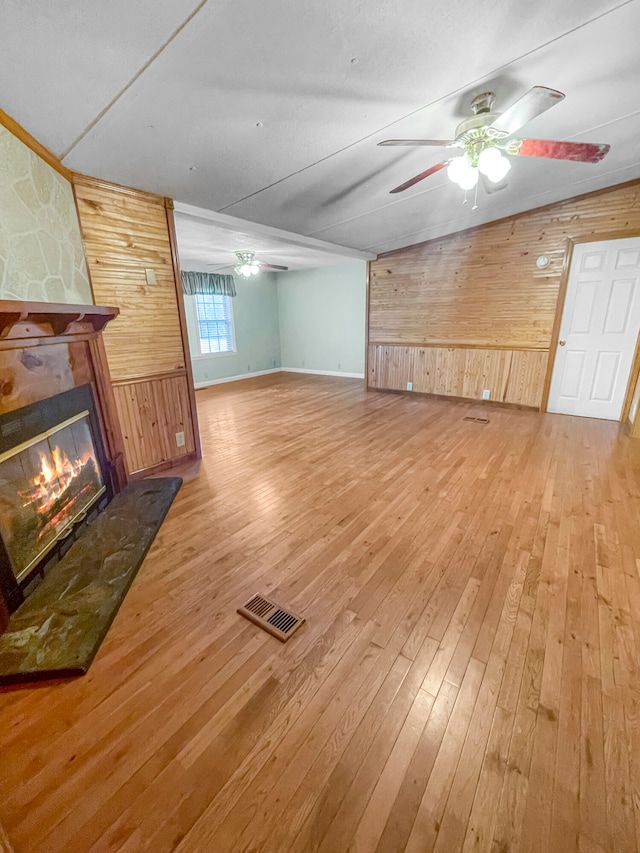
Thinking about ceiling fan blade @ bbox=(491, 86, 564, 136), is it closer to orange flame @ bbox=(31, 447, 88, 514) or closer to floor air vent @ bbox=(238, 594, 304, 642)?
floor air vent @ bbox=(238, 594, 304, 642)

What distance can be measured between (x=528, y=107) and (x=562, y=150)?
53 centimetres

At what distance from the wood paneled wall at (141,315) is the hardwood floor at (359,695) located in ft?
3.09

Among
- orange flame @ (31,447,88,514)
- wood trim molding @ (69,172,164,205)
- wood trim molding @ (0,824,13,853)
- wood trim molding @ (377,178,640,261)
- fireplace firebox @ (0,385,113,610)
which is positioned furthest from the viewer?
wood trim molding @ (377,178,640,261)

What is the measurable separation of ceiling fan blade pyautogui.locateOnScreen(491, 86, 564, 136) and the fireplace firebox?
2.95 m

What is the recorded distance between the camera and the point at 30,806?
1017mm

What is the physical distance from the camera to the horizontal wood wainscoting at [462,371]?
4883 millimetres

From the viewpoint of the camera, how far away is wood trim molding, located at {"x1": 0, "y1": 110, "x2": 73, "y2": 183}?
1716 millimetres

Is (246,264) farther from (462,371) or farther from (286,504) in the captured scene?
(286,504)

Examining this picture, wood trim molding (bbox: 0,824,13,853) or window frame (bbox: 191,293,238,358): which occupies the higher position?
window frame (bbox: 191,293,238,358)

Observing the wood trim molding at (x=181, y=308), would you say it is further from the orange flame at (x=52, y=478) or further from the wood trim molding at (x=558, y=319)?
the wood trim molding at (x=558, y=319)

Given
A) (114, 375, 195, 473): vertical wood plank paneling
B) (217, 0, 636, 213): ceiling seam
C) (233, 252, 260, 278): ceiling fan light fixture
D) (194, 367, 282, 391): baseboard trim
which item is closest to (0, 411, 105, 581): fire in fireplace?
(114, 375, 195, 473): vertical wood plank paneling

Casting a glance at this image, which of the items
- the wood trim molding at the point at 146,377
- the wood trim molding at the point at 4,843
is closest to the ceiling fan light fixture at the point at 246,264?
the wood trim molding at the point at 146,377

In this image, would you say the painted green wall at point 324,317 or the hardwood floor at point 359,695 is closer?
the hardwood floor at point 359,695

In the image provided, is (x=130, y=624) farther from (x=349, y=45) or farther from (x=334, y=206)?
(x=334, y=206)
